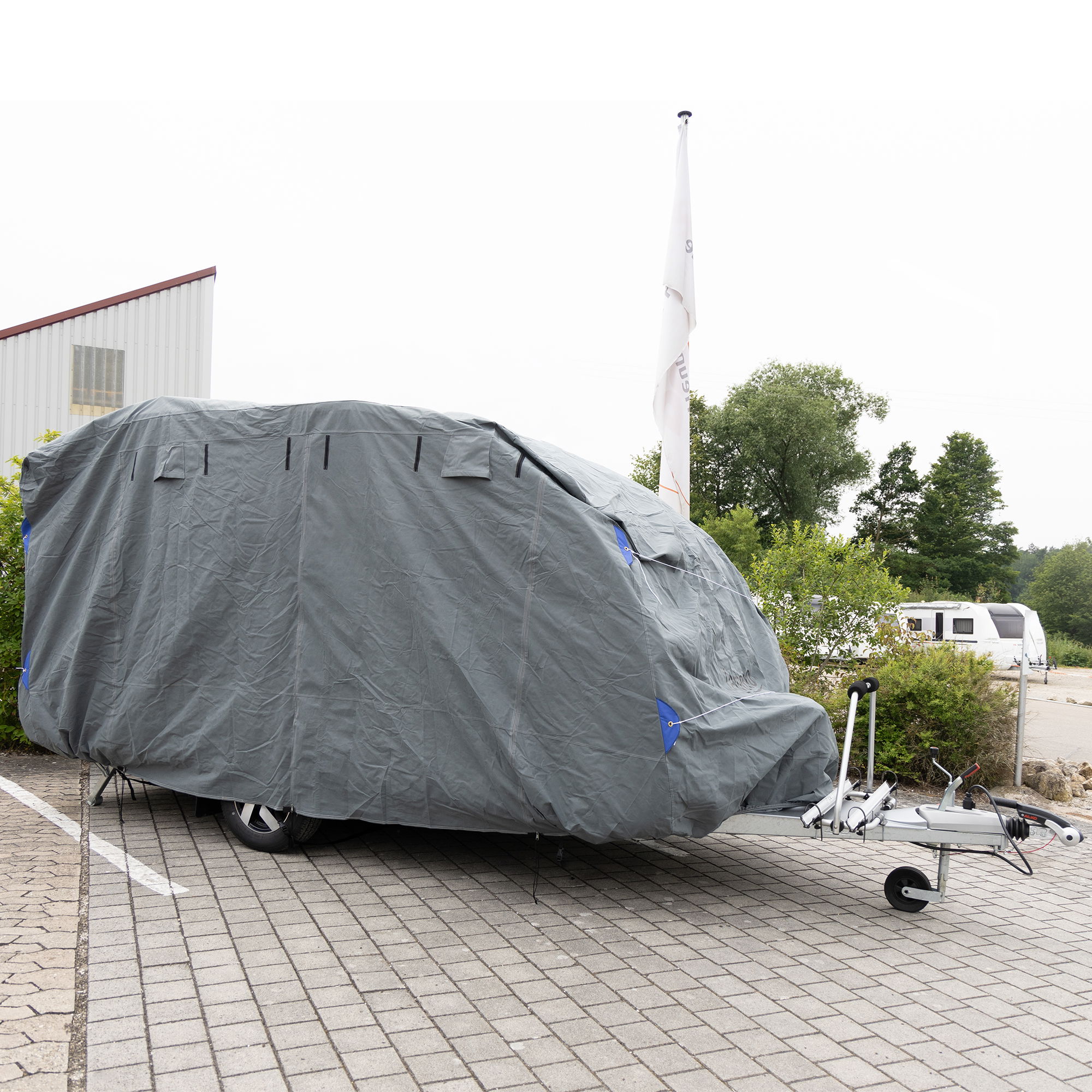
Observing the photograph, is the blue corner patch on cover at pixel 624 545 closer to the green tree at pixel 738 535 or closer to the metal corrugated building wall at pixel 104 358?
the metal corrugated building wall at pixel 104 358

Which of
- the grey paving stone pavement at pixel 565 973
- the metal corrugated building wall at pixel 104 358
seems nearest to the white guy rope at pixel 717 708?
the grey paving stone pavement at pixel 565 973

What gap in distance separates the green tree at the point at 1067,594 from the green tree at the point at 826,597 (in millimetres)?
50109

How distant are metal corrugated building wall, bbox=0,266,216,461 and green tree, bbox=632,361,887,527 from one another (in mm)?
23079

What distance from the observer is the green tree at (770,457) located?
133 feet

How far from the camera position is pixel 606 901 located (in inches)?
203

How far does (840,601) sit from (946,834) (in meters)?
5.21

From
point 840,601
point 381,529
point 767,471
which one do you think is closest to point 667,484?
point 840,601

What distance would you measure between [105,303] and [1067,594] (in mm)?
52514

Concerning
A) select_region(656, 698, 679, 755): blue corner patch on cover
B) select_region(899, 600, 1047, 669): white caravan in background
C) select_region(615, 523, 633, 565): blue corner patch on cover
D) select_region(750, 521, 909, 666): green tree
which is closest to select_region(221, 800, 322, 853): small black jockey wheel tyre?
select_region(656, 698, 679, 755): blue corner patch on cover

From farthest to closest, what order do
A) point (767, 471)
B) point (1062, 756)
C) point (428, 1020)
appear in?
1. point (767, 471)
2. point (1062, 756)
3. point (428, 1020)

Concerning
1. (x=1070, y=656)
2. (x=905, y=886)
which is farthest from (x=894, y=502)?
(x=905, y=886)

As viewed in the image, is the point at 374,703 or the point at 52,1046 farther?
the point at 374,703

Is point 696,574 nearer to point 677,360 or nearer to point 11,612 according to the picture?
point 677,360

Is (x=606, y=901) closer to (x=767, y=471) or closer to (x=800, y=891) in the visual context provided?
(x=800, y=891)
